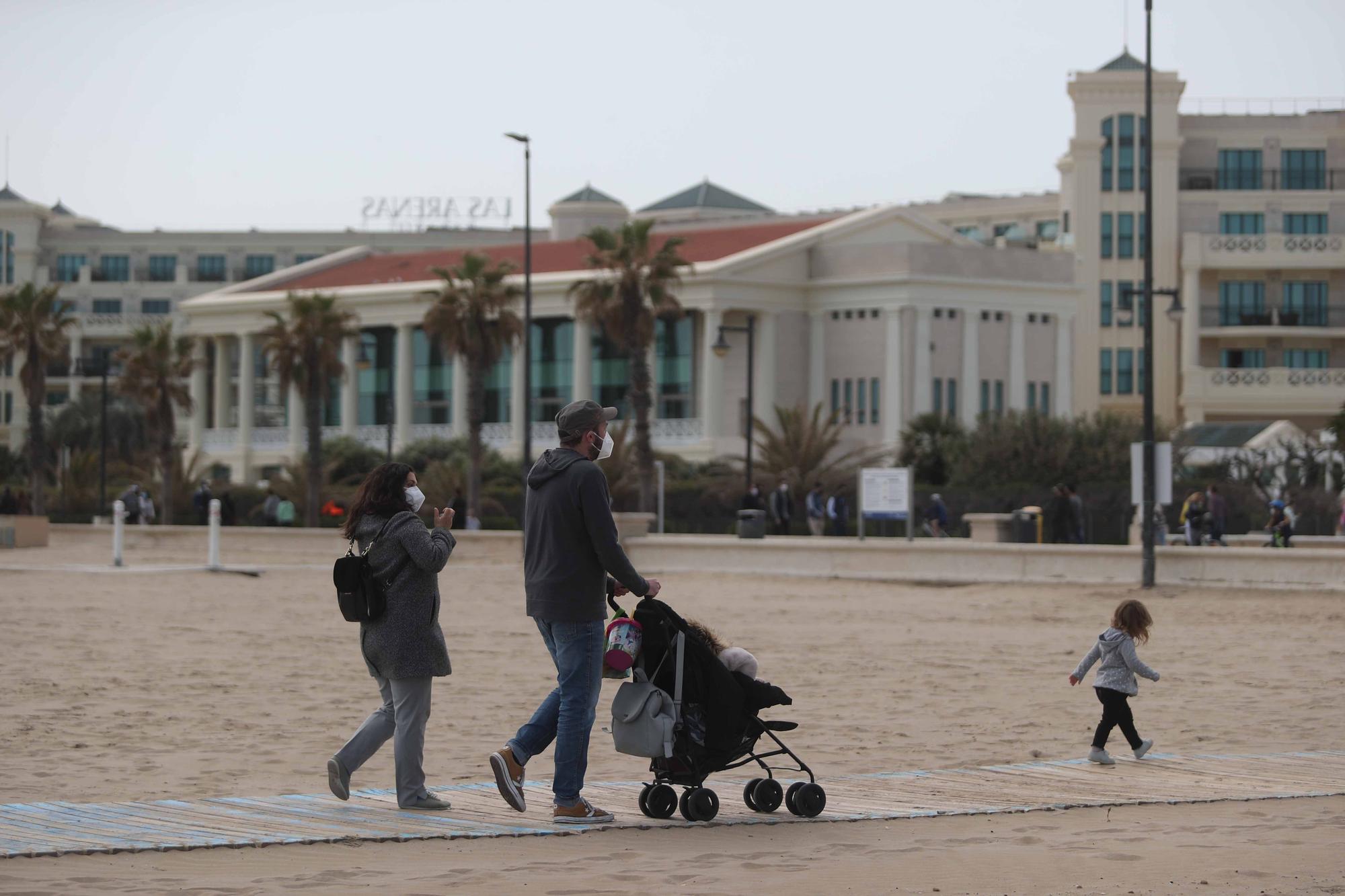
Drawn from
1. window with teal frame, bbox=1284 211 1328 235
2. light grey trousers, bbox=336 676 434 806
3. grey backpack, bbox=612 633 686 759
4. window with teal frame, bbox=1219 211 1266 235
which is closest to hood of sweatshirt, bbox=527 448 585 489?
grey backpack, bbox=612 633 686 759

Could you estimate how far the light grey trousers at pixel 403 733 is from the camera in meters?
9.27

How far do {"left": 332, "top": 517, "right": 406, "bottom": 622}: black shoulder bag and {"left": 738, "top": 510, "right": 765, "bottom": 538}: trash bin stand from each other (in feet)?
95.4

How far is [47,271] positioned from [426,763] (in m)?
108

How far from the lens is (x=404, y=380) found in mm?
79938

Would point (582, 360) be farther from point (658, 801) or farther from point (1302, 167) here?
point (658, 801)

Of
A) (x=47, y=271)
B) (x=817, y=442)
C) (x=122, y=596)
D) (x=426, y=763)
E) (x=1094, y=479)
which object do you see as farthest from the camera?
(x=47, y=271)

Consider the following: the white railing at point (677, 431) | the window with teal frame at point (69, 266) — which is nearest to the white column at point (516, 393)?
the white railing at point (677, 431)

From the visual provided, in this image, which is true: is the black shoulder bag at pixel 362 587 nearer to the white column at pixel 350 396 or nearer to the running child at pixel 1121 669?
the running child at pixel 1121 669

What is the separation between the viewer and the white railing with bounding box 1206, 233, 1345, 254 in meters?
79.7

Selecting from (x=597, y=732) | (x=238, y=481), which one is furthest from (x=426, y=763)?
(x=238, y=481)

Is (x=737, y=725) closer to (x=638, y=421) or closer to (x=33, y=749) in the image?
(x=33, y=749)

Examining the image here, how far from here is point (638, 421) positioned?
53.9m

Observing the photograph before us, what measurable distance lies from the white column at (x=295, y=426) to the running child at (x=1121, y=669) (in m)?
69.8

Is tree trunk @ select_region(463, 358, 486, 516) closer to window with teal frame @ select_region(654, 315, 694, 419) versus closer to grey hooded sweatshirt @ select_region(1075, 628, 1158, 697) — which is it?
window with teal frame @ select_region(654, 315, 694, 419)
